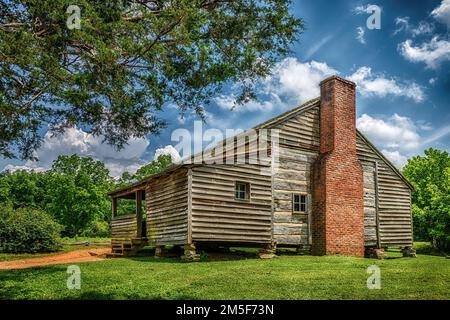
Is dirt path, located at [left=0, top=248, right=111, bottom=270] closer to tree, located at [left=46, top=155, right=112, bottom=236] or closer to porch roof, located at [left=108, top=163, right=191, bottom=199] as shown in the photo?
porch roof, located at [left=108, top=163, right=191, bottom=199]

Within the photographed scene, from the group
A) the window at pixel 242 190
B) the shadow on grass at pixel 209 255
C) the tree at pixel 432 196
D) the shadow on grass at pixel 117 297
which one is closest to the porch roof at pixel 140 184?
the window at pixel 242 190

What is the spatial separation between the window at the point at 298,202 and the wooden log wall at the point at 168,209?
5319mm

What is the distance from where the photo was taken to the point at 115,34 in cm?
855

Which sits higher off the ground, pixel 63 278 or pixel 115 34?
pixel 115 34

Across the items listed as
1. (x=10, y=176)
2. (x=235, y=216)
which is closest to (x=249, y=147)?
(x=235, y=216)

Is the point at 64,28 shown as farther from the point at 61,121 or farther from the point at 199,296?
the point at 199,296

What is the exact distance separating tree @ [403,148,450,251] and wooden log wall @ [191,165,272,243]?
79.6ft

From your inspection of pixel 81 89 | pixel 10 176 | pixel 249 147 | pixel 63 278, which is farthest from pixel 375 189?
pixel 10 176

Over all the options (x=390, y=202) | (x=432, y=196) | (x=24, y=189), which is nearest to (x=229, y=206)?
(x=390, y=202)

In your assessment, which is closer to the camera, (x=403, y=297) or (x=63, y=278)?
(x=403, y=297)

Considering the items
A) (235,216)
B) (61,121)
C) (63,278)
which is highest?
(61,121)

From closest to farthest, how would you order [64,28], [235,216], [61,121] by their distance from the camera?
[64,28], [61,121], [235,216]

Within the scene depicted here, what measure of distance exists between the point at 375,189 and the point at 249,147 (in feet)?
25.8
